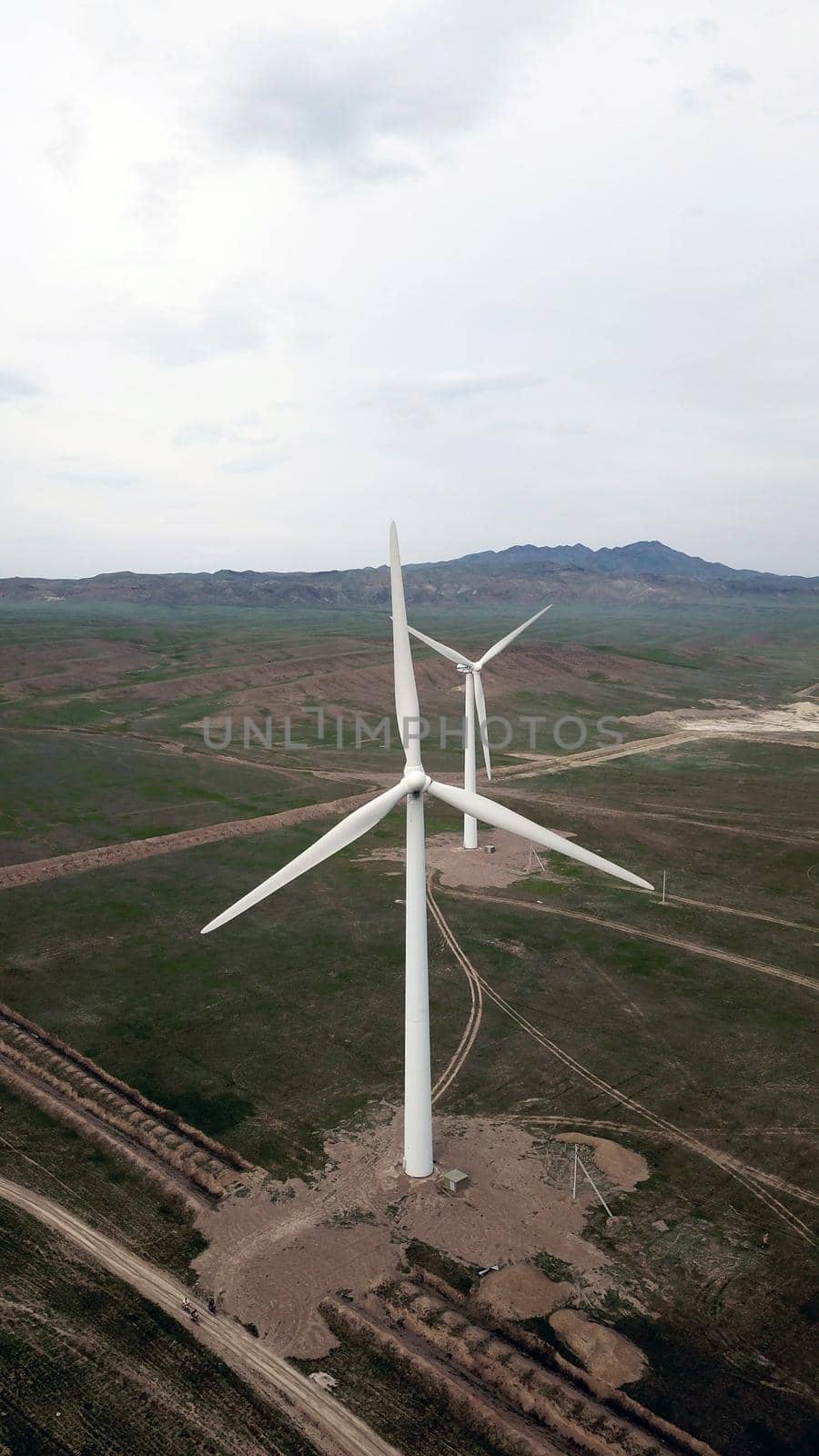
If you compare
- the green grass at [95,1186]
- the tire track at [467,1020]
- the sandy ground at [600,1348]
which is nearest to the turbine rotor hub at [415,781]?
the sandy ground at [600,1348]

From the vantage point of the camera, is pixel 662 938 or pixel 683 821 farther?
pixel 683 821

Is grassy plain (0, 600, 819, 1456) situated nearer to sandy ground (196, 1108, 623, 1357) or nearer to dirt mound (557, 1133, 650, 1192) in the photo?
dirt mound (557, 1133, 650, 1192)

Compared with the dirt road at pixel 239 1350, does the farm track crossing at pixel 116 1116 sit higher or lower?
higher

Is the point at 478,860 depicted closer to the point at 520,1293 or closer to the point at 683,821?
the point at 683,821

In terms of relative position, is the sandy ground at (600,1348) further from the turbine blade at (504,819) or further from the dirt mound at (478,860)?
the dirt mound at (478,860)

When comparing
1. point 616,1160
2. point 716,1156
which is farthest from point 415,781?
point 716,1156

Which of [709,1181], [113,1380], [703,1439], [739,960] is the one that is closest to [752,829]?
[739,960]

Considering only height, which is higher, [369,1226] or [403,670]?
[403,670]
